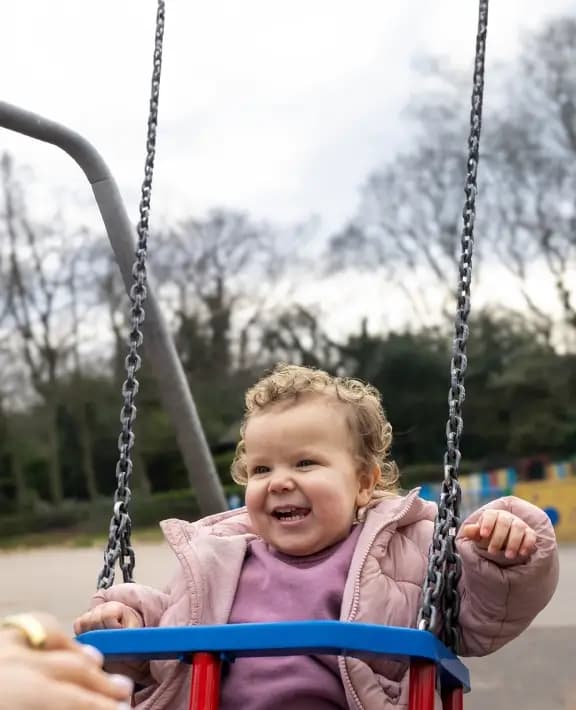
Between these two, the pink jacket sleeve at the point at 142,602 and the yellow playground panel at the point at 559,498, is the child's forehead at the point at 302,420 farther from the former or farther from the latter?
the yellow playground panel at the point at 559,498

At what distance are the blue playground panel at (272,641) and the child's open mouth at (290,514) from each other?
8.5 inches

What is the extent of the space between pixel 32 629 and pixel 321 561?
0.60 metres

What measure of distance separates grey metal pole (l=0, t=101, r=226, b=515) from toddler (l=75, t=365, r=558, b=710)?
1.85ft

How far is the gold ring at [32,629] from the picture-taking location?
0.81ft

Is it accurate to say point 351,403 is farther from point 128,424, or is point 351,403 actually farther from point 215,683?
point 215,683

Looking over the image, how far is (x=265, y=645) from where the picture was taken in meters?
0.59

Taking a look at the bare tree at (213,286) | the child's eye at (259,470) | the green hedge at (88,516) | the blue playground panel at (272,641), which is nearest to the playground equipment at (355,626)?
the blue playground panel at (272,641)

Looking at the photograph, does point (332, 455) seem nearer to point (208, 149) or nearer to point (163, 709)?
point (163, 709)

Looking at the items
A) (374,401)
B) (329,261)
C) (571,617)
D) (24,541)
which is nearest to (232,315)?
(329,261)

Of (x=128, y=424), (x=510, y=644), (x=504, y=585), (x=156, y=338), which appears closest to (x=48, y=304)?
(x=510, y=644)

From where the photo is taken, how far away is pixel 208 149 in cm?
758

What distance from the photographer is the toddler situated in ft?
2.43

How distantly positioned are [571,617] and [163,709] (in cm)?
369

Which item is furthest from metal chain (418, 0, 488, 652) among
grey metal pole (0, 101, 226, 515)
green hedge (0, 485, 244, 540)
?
green hedge (0, 485, 244, 540)
